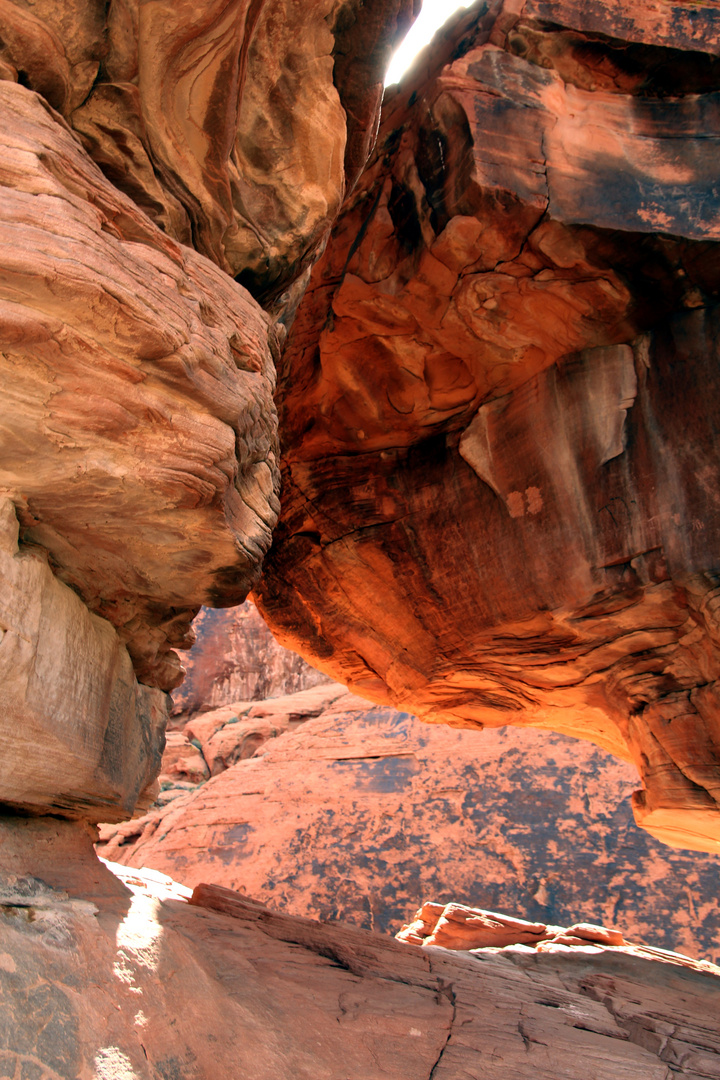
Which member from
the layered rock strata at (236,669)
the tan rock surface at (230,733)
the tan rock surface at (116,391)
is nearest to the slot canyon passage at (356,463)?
the tan rock surface at (116,391)

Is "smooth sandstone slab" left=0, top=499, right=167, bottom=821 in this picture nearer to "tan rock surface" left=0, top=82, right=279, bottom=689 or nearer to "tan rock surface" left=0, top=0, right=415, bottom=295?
"tan rock surface" left=0, top=82, right=279, bottom=689

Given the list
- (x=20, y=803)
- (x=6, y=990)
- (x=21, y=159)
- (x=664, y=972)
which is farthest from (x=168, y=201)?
(x=664, y=972)

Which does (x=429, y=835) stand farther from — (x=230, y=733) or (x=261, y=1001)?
(x=261, y=1001)

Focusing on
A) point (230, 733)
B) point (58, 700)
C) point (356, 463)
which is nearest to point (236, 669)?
point (230, 733)

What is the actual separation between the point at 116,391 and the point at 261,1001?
3.42 meters

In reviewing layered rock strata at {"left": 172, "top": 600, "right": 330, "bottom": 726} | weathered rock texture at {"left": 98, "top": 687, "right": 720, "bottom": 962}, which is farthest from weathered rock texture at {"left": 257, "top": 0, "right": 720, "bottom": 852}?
layered rock strata at {"left": 172, "top": 600, "right": 330, "bottom": 726}

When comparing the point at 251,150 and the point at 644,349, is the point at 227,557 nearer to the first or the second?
the point at 251,150

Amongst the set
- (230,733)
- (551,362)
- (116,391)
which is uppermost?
(551,362)

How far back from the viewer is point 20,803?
384 cm

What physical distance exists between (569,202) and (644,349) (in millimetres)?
1543

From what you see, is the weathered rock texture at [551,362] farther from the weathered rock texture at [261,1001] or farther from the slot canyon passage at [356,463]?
the weathered rock texture at [261,1001]

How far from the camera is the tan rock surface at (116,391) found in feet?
10.1

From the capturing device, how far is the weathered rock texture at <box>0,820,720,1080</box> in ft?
9.41

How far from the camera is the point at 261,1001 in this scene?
3938 millimetres
